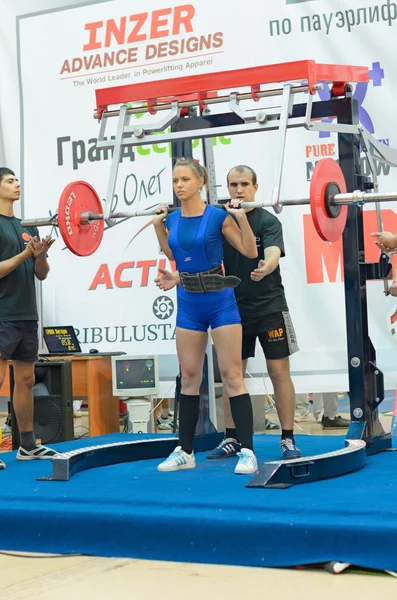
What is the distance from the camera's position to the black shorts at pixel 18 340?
4.57 m

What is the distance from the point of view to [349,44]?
616 centimetres

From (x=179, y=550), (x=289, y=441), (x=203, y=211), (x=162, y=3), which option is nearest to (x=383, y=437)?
(x=289, y=441)

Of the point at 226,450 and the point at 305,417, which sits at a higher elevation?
the point at 226,450

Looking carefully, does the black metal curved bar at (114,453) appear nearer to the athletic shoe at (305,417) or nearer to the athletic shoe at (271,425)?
the athletic shoe at (271,425)

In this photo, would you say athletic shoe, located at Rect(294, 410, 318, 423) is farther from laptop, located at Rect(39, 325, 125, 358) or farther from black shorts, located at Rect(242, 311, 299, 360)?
black shorts, located at Rect(242, 311, 299, 360)

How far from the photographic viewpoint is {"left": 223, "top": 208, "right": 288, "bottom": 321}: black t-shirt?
4473 mm

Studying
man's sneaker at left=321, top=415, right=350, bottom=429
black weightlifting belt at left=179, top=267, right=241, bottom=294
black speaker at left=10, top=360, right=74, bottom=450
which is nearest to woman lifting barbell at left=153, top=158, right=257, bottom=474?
black weightlifting belt at left=179, top=267, right=241, bottom=294

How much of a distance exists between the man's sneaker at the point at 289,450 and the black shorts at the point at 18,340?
145 cm

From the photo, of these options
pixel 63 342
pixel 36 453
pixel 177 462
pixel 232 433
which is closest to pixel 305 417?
pixel 63 342

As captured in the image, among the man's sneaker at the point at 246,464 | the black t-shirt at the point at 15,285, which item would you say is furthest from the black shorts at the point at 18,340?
the man's sneaker at the point at 246,464

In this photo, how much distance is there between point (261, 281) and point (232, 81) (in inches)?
40.3

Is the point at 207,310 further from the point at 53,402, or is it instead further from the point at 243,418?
the point at 53,402

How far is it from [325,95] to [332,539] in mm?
4054

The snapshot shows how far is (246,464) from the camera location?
398 cm
